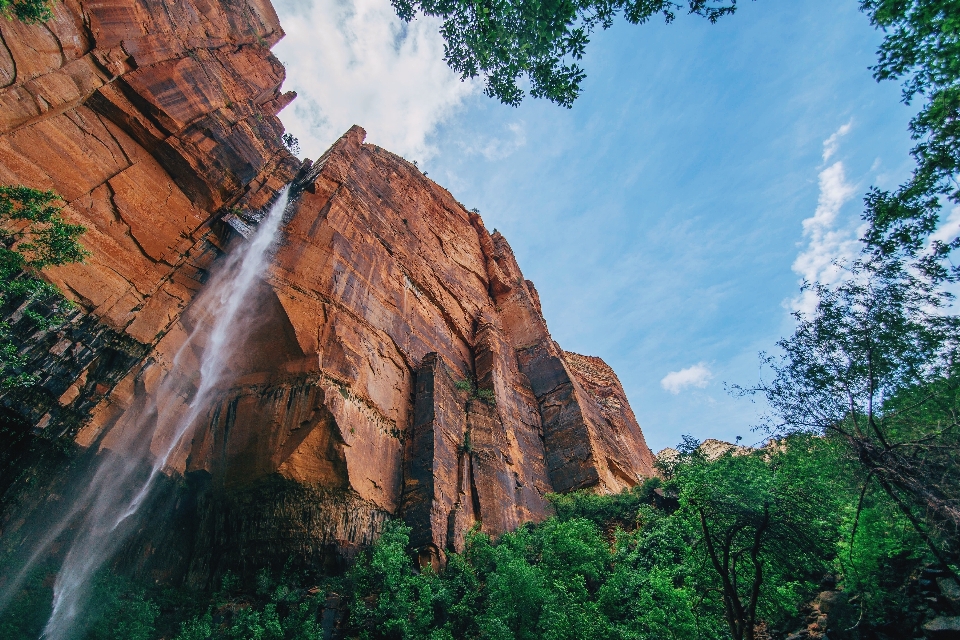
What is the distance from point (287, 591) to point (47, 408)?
349 inches

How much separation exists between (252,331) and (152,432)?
15.1 feet

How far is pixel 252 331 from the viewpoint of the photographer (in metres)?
17.8

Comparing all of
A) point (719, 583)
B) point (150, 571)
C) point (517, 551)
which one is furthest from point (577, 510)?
point (150, 571)

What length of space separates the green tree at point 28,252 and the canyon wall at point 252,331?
707 millimetres

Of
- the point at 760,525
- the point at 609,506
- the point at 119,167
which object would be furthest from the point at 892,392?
the point at 119,167

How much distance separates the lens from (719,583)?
10992 millimetres

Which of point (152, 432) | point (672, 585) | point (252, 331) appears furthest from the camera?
point (252, 331)

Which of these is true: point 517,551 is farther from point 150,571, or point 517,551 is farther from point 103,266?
point 103,266

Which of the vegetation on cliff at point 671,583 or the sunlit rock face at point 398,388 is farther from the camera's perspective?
the sunlit rock face at point 398,388

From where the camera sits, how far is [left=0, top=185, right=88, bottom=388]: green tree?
12.8 m

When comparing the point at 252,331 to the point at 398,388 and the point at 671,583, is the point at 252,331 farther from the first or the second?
the point at 671,583

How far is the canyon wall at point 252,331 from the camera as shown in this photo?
48.7ft

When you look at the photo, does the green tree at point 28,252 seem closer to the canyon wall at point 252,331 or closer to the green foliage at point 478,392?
the canyon wall at point 252,331

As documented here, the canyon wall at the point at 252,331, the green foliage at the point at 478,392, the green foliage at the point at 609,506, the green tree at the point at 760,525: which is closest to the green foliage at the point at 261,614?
the canyon wall at the point at 252,331
